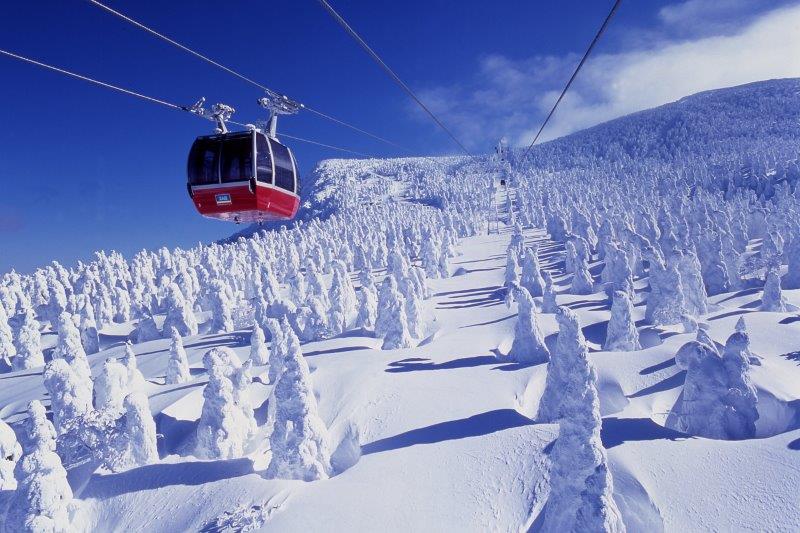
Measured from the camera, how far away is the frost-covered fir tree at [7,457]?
21281 mm

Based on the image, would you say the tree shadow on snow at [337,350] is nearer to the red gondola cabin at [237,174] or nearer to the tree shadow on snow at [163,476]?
the tree shadow on snow at [163,476]

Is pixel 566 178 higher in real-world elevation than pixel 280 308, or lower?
higher

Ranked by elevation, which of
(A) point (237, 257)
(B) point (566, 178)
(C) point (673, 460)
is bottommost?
(C) point (673, 460)

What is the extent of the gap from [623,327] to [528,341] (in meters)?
7.12

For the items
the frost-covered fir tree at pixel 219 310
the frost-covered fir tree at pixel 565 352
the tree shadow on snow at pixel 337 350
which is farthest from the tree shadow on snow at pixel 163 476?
the frost-covered fir tree at pixel 219 310

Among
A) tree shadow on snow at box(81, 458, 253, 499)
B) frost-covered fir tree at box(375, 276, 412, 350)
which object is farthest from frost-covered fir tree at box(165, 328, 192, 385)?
frost-covered fir tree at box(375, 276, 412, 350)

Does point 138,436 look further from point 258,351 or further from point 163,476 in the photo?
point 258,351

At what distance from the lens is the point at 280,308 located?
56500mm

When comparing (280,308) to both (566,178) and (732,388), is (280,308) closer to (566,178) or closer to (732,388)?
(732,388)

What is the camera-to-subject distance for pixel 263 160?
11.8m

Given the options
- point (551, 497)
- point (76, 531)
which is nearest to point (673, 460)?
point (551, 497)

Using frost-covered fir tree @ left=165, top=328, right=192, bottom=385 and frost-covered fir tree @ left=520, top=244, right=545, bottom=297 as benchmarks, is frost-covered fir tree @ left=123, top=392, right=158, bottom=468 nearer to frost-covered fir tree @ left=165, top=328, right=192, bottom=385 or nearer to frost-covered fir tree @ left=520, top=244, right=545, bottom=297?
frost-covered fir tree @ left=165, top=328, right=192, bottom=385

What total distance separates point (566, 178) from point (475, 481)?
19167 centimetres

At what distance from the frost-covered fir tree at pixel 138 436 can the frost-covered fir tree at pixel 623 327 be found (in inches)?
1168
